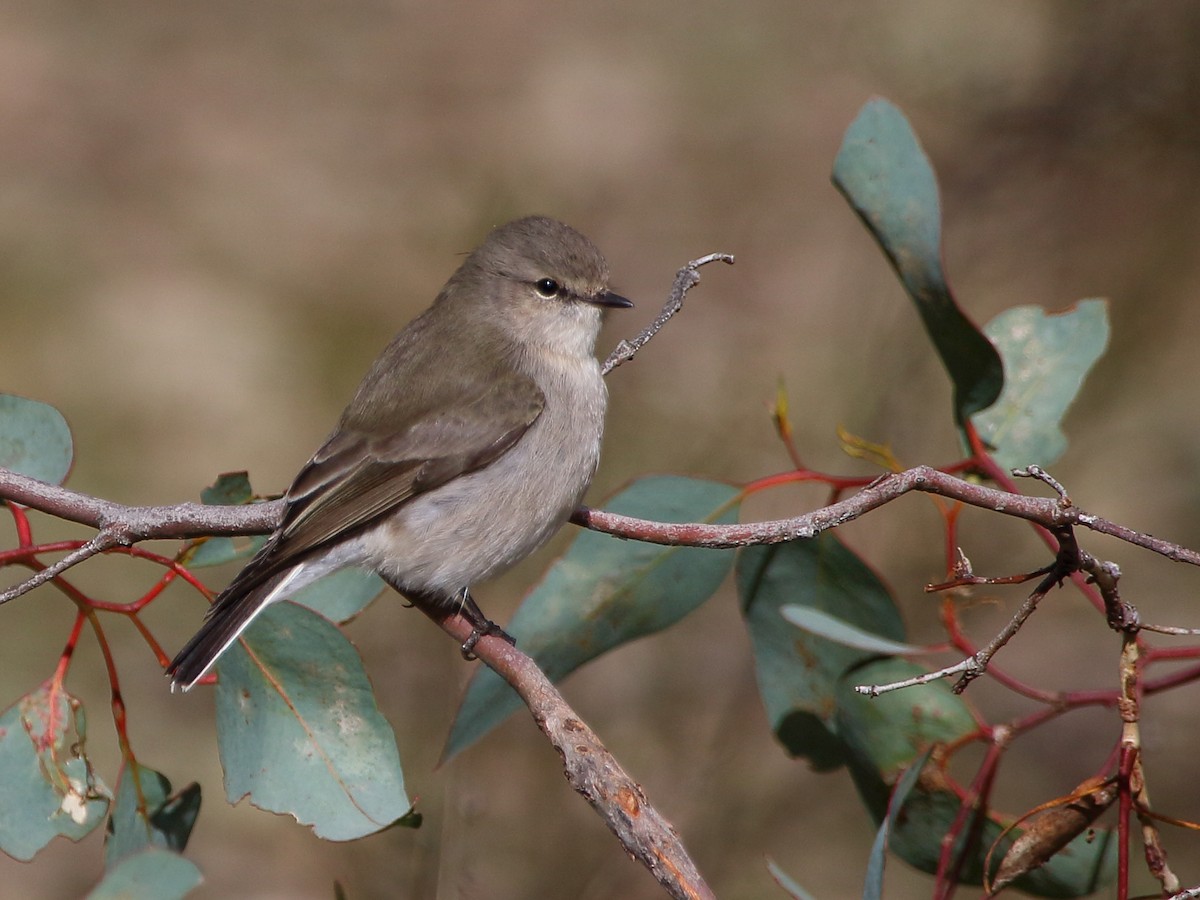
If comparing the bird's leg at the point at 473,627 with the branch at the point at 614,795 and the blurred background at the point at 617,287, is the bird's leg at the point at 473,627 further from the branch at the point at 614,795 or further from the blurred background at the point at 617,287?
the blurred background at the point at 617,287

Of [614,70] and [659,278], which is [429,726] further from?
[614,70]

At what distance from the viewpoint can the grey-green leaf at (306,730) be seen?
6.72 feet

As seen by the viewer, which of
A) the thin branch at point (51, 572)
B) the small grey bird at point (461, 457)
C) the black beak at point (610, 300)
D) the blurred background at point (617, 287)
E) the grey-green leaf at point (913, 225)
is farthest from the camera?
the blurred background at point (617, 287)

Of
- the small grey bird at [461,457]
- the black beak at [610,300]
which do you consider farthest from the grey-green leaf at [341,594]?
the black beak at [610,300]

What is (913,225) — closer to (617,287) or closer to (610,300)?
(610,300)

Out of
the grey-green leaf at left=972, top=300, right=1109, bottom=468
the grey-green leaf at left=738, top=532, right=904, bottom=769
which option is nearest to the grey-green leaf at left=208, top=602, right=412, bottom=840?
the grey-green leaf at left=738, top=532, right=904, bottom=769

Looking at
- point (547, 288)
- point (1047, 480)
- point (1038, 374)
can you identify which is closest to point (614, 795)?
point (1047, 480)

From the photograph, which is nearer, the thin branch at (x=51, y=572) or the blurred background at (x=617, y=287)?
the thin branch at (x=51, y=572)

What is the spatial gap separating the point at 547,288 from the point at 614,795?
5.57 feet

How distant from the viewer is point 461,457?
2.79 metres

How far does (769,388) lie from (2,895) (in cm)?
360

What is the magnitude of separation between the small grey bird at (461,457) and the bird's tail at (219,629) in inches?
2.7

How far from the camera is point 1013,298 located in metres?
5.97

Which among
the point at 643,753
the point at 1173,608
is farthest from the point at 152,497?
the point at 1173,608
